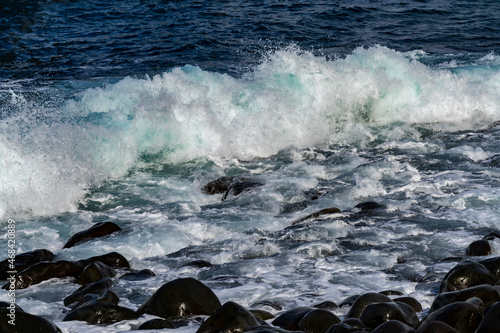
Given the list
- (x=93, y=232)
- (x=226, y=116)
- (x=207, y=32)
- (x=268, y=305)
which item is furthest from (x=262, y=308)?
(x=207, y=32)

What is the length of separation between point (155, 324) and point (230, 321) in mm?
574

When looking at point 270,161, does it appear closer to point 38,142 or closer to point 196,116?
point 196,116

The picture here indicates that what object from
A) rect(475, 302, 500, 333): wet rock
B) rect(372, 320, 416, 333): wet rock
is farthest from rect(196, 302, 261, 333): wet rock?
rect(475, 302, 500, 333): wet rock

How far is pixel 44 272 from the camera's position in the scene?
19.1 ft

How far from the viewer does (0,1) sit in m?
19.3

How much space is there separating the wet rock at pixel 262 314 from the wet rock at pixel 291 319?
150 millimetres

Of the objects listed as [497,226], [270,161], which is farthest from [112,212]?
[497,226]

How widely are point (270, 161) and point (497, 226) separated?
3.92 metres

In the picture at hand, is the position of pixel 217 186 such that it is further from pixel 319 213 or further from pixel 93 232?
pixel 93 232

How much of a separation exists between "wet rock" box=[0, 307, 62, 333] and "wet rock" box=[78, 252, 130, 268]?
2.05m

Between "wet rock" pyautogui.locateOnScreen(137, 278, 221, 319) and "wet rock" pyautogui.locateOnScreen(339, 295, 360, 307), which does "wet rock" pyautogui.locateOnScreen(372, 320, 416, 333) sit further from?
"wet rock" pyautogui.locateOnScreen(137, 278, 221, 319)

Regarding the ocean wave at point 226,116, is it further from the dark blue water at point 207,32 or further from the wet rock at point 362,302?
the wet rock at point 362,302

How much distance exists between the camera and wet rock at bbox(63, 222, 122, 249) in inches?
271

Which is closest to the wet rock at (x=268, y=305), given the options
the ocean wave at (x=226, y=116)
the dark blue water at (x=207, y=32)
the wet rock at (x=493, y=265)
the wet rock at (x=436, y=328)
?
the wet rock at (x=436, y=328)
